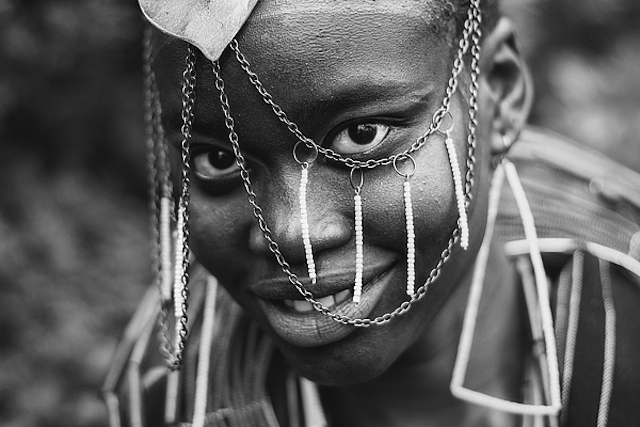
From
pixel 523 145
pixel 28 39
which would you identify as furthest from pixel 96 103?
pixel 523 145

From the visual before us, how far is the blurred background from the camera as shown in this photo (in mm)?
2783

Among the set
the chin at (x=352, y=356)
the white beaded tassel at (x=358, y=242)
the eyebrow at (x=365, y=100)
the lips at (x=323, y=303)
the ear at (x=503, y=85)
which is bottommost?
the chin at (x=352, y=356)

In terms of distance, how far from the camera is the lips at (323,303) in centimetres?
147

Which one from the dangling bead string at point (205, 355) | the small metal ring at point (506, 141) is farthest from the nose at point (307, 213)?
the dangling bead string at point (205, 355)

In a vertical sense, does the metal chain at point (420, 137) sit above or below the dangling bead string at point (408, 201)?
above

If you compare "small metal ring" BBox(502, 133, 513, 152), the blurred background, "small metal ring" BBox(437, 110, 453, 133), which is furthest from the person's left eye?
the blurred background

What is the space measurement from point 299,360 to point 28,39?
71.4 inches

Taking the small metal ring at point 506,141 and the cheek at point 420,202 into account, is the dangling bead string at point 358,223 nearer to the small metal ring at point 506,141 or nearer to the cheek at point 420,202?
the cheek at point 420,202

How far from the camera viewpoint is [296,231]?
138 centimetres

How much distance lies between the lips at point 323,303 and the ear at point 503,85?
408 millimetres

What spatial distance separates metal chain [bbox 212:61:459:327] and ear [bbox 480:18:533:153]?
30cm

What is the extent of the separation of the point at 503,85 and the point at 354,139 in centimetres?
48

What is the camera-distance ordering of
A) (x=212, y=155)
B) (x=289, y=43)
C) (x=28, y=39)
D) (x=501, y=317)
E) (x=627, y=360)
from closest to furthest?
1. (x=289, y=43)
2. (x=212, y=155)
3. (x=627, y=360)
4. (x=501, y=317)
5. (x=28, y=39)

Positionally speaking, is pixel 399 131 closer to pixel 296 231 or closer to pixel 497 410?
pixel 296 231
